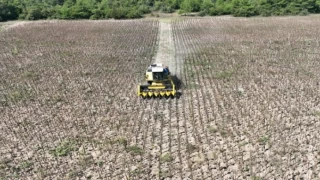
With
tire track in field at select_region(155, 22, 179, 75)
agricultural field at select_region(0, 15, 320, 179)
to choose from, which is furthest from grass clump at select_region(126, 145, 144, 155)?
tire track in field at select_region(155, 22, 179, 75)

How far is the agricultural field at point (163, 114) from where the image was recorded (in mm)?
11305

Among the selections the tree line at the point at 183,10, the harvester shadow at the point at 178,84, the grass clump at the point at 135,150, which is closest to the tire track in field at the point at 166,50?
the harvester shadow at the point at 178,84

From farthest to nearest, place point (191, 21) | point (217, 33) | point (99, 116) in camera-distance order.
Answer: point (191, 21), point (217, 33), point (99, 116)

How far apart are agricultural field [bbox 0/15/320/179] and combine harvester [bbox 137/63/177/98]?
392 millimetres

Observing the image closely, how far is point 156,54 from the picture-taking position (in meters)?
28.0

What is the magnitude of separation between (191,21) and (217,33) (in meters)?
13.0

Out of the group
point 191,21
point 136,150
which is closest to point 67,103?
point 136,150

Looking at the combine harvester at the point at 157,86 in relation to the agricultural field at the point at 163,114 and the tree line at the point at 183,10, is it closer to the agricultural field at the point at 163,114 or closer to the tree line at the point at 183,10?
the agricultural field at the point at 163,114

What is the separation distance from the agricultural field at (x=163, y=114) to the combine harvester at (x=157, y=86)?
39 centimetres

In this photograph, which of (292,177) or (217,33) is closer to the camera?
(292,177)

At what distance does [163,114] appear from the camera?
50.6 ft

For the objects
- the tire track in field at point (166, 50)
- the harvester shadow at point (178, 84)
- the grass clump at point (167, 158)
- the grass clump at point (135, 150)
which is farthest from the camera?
the tire track in field at point (166, 50)

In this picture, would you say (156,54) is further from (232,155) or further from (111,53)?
(232,155)

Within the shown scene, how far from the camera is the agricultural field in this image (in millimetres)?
11305
